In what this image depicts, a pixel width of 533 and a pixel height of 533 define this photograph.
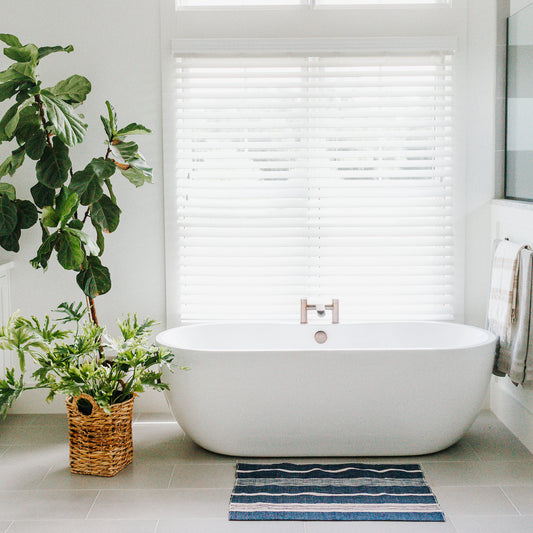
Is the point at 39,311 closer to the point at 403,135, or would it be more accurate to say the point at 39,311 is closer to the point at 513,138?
the point at 403,135

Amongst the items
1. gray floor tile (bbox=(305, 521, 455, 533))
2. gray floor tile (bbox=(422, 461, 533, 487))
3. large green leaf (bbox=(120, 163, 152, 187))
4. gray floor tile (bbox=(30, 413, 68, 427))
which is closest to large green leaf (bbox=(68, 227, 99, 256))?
large green leaf (bbox=(120, 163, 152, 187))

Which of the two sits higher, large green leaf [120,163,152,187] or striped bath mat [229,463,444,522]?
large green leaf [120,163,152,187]

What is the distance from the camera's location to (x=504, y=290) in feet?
Result: 11.9

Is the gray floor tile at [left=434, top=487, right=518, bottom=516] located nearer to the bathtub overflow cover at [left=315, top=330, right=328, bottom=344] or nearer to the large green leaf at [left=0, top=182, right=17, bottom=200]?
the bathtub overflow cover at [left=315, top=330, right=328, bottom=344]

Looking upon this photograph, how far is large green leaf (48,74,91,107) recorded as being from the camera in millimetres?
3785

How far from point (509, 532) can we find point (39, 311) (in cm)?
278

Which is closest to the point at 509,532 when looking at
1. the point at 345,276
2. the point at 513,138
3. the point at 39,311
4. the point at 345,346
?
the point at 345,346

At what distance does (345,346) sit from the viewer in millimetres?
4043

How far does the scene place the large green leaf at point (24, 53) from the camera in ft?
11.2

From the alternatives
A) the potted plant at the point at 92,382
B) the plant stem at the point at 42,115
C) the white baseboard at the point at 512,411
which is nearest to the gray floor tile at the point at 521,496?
the white baseboard at the point at 512,411

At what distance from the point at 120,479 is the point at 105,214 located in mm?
1277

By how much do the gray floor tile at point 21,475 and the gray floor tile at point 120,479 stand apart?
4 cm

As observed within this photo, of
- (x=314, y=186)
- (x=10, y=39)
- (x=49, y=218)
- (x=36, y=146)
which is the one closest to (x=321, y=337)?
(x=314, y=186)

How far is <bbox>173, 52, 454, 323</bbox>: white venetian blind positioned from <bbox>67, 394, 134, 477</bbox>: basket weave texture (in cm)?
100
